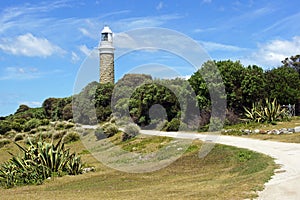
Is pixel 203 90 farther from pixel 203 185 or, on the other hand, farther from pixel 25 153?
pixel 203 185

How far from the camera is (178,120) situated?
32.2 m

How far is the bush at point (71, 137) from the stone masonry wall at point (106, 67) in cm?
2233

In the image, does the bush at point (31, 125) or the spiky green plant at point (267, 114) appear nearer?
the spiky green plant at point (267, 114)

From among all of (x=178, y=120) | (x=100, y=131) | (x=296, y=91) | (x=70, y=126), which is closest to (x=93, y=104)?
(x=70, y=126)

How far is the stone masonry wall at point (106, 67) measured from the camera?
186ft

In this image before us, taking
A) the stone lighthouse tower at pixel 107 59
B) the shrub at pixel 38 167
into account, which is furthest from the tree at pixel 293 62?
the shrub at pixel 38 167

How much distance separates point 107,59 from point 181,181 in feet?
148

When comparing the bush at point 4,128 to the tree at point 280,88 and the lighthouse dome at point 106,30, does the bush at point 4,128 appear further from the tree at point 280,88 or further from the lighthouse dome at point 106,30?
the tree at point 280,88

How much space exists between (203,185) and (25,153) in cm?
909

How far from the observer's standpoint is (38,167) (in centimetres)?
1722

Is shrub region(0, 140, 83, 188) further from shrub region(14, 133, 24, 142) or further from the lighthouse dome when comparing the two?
the lighthouse dome

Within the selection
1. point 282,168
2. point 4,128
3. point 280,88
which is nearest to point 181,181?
point 282,168

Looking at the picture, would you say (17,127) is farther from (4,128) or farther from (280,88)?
(280,88)

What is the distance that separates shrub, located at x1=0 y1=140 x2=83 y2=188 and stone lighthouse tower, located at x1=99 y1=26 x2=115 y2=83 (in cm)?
3831
